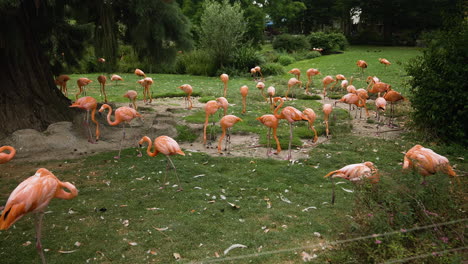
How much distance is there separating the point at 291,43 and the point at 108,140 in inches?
756

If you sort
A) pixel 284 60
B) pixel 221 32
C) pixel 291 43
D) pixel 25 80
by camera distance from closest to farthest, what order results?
pixel 25 80 < pixel 221 32 < pixel 284 60 < pixel 291 43

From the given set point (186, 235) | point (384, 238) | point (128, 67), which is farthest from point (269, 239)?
point (128, 67)

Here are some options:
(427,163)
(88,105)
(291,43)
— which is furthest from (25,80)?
(291,43)

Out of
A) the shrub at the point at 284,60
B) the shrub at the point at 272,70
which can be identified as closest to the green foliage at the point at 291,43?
the shrub at the point at 284,60

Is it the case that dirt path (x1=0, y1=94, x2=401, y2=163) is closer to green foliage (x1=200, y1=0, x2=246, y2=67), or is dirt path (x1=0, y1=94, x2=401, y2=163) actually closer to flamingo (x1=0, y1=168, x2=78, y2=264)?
flamingo (x1=0, y1=168, x2=78, y2=264)

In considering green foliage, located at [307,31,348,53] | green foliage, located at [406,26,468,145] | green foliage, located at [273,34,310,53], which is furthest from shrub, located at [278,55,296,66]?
green foliage, located at [406,26,468,145]

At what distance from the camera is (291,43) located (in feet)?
79.7

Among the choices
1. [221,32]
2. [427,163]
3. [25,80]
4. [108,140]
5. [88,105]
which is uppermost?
[221,32]

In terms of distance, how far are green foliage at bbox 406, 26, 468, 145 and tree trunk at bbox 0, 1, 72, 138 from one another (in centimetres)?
661

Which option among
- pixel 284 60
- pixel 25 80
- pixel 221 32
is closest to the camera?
pixel 25 80

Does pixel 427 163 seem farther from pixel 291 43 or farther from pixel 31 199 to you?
pixel 291 43

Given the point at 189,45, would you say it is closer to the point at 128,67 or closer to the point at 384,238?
the point at 384,238

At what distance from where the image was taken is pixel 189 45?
22.3 ft

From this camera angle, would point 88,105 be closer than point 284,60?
Yes
